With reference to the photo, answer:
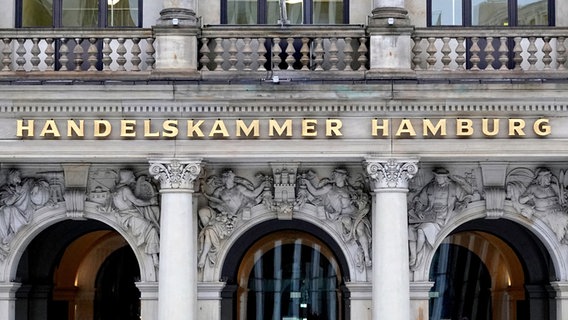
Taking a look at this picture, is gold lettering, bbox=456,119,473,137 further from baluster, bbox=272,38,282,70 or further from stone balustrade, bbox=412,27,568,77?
baluster, bbox=272,38,282,70

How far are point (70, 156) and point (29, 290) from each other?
413cm

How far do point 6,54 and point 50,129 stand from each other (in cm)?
→ 174

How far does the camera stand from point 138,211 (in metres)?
27.2

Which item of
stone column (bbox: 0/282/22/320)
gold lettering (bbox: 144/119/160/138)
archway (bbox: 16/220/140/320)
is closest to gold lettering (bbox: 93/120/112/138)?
gold lettering (bbox: 144/119/160/138)

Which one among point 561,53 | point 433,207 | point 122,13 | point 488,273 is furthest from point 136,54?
point 488,273

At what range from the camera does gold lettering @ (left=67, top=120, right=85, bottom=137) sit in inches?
1009

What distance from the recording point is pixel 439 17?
2731cm

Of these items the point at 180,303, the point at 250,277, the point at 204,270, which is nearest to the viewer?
the point at 180,303

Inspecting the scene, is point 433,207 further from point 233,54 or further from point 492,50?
point 233,54

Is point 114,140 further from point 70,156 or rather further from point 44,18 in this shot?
point 44,18

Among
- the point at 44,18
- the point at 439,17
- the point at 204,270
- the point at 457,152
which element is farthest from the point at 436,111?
the point at 44,18

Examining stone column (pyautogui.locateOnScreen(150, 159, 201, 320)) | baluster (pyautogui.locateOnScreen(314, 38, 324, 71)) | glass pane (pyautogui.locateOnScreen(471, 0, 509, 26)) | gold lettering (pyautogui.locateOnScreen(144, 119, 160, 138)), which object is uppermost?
glass pane (pyautogui.locateOnScreen(471, 0, 509, 26))

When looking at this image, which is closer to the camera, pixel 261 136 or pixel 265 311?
pixel 261 136

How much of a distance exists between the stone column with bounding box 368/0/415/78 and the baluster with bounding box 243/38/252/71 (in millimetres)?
2115
